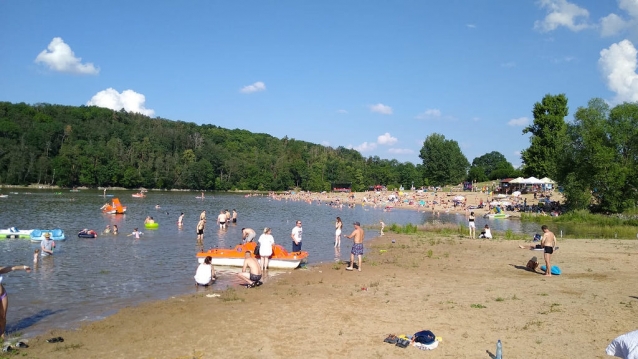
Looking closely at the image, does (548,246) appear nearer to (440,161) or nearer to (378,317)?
(378,317)

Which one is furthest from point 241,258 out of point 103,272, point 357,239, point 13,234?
point 13,234

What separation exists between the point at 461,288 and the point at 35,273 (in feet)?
48.1

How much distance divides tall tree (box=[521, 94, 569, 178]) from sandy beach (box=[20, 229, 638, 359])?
51109 mm

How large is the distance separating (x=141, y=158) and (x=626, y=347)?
132597mm

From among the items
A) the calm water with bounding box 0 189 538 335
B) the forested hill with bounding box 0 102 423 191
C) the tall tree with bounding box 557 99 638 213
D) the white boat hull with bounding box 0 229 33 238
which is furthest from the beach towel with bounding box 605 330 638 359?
the forested hill with bounding box 0 102 423 191

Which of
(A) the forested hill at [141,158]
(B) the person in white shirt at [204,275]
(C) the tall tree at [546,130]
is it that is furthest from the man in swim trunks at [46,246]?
(A) the forested hill at [141,158]

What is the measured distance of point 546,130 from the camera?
207 ft

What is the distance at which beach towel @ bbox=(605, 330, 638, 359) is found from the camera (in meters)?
4.54

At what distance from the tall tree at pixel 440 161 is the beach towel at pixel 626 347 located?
364ft

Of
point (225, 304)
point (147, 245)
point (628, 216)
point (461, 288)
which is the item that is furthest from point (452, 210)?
point (225, 304)

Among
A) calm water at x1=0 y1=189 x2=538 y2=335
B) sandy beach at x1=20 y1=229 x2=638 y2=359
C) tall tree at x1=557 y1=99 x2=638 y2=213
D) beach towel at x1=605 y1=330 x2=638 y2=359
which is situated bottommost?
calm water at x1=0 y1=189 x2=538 y2=335

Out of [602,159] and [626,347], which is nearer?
[626,347]

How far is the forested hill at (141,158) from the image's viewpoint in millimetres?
110562

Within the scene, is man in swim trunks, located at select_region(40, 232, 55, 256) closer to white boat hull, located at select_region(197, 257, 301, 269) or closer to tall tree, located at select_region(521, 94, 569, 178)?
white boat hull, located at select_region(197, 257, 301, 269)
